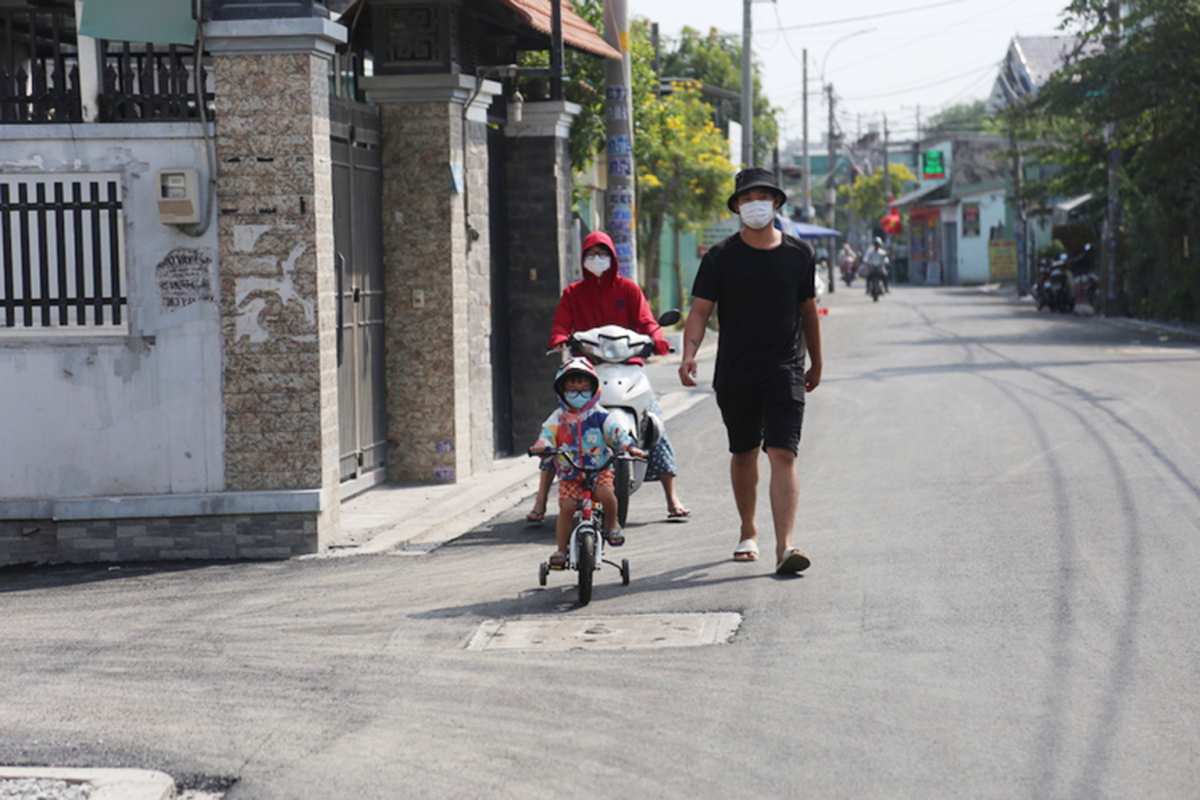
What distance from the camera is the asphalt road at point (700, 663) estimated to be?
4.79 m

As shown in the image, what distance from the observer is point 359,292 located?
1111 cm

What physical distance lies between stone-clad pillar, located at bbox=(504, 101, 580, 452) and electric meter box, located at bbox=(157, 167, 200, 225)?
5089mm

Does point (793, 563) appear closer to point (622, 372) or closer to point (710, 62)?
point (622, 372)

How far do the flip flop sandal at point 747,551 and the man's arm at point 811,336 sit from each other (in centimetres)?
86

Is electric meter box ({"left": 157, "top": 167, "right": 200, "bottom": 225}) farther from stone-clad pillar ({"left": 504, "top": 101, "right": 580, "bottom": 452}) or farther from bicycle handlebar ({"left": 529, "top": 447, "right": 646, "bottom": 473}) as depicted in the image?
stone-clad pillar ({"left": 504, "top": 101, "right": 580, "bottom": 452})

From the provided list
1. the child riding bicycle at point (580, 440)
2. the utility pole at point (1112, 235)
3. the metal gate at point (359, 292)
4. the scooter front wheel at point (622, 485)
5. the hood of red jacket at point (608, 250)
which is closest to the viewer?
the child riding bicycle at point (580, 440)

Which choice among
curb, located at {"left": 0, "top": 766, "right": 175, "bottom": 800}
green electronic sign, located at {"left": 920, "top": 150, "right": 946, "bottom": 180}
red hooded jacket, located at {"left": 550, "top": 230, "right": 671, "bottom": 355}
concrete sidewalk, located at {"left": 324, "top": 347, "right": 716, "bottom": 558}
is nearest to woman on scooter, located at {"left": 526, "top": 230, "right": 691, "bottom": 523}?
red hooded jacket, located at {"left": 550, "top": 230, "right": 671, "bottom": 355}

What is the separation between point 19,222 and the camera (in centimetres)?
899

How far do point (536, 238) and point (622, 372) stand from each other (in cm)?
465

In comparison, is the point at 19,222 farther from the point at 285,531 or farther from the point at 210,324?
the point at 285,531

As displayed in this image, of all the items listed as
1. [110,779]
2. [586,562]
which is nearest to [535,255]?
[586,562]

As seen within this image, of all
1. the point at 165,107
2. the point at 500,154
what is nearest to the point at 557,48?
the point at 500,154

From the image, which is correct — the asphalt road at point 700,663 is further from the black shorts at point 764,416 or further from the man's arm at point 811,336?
the man's arm at point 811,336

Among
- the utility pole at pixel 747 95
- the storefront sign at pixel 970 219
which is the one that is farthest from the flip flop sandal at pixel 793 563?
the storefront sign at pixel 970 219
